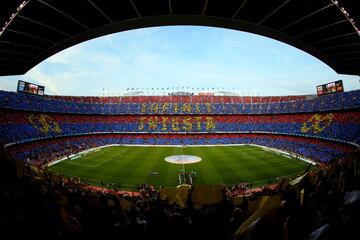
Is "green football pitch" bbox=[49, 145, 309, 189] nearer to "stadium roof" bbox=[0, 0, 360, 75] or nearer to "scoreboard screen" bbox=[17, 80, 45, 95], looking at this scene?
"stadium roof" bbox=[0, 0, 360, 75]

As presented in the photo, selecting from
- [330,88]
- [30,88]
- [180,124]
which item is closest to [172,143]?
[180,124]

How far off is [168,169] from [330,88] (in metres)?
48.4

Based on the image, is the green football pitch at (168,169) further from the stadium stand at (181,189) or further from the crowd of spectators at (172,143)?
the crowd of spectators at (172,143)

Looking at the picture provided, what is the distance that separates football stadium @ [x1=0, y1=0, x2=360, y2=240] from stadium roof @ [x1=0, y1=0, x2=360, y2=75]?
0.06 meters

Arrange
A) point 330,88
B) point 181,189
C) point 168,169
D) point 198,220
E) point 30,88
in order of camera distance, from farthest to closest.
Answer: point 30,88 < point 330,88 < point 168,169 < point 181,189 < point 198,220

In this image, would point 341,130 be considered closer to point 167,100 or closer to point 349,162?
point 349,162

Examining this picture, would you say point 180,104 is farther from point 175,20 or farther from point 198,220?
point 198,220

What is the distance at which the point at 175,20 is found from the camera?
917 centimetres

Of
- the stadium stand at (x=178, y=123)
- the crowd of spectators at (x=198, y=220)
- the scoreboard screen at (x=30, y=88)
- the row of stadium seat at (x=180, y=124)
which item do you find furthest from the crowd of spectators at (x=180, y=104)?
the crowd of spectators at (x=198, y=220)

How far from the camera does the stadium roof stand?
7.32 metres

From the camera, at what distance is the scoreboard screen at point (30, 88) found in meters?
54.0

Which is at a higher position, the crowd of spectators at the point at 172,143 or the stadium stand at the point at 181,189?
the stadium stand at the point at 181,189

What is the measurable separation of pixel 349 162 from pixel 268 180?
26397 mm

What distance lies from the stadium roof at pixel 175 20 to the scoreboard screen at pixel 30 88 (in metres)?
54.2
